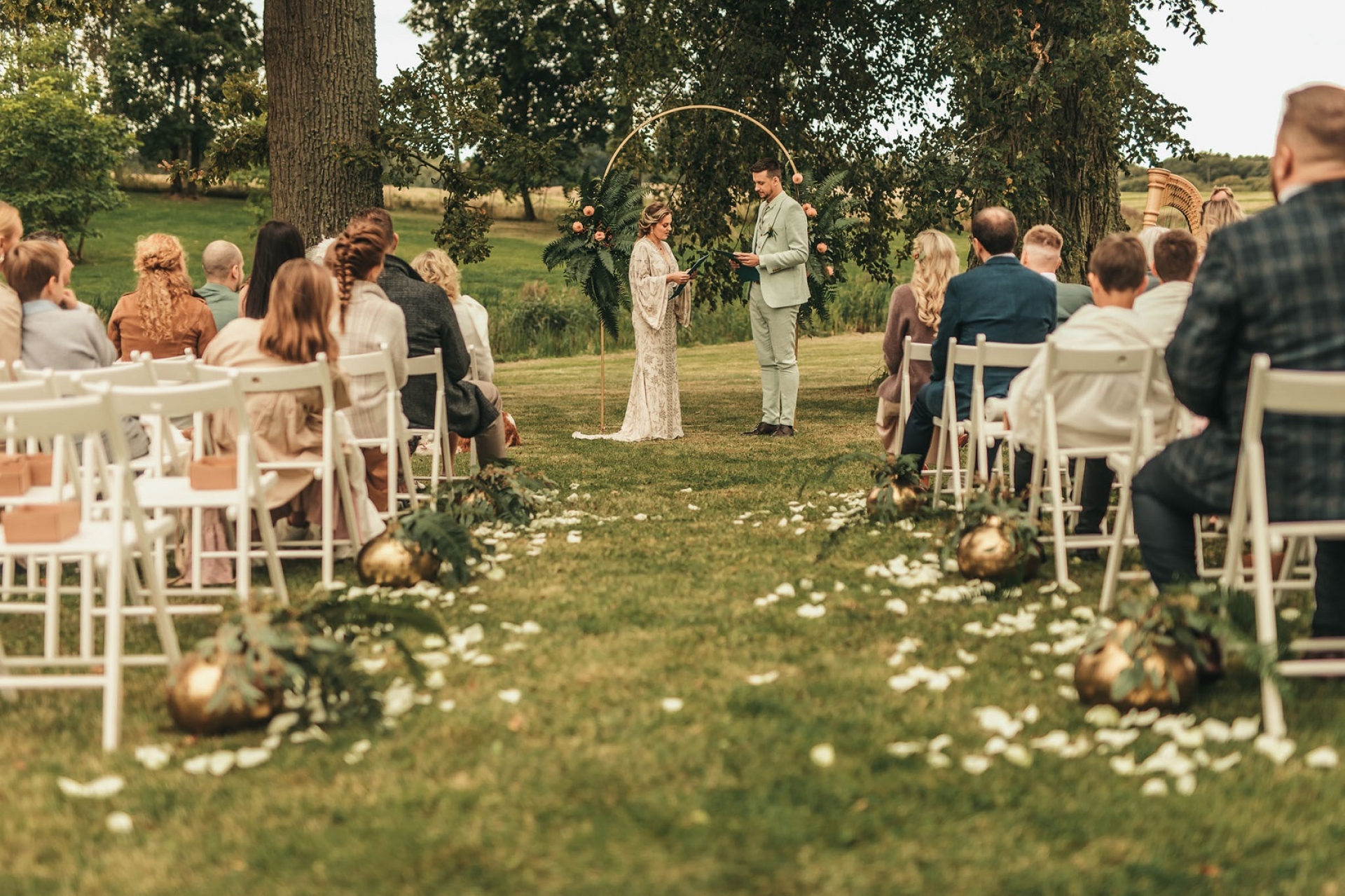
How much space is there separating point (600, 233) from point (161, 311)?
193 inches

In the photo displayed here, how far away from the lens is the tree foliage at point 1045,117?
39.4 feet

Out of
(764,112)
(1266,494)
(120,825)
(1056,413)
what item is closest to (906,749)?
(1266,494)

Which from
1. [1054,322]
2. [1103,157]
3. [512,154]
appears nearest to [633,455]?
[512,154]

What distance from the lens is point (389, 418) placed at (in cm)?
661

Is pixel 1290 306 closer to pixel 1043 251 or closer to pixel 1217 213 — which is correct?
pixel 1043 251

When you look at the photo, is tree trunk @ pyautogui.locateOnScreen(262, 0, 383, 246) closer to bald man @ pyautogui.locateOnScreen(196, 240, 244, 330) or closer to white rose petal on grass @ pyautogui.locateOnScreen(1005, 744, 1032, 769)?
bald man @ pyautogui.locateOnScreen(196, 240, 244, 330)

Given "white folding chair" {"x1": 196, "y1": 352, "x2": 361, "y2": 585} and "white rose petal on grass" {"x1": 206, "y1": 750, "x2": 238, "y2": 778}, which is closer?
"white rose petal on grass" {"x1": 206, "y1": 750, "x2": 238, "y2": 778}

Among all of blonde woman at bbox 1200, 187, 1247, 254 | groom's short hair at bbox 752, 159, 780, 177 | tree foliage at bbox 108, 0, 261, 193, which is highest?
tree foliage at bbox 108, 0, 261, 193

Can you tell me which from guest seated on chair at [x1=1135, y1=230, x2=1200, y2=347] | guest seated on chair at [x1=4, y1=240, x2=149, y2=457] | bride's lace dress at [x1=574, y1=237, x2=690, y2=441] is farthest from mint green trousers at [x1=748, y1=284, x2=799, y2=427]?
guest seated on chair at [x1=4, y1=240, x2=149, y2=457]

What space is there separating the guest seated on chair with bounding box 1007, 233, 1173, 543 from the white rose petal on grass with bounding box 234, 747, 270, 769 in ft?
11.2

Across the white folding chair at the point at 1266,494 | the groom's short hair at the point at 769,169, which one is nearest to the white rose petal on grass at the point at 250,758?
the white folding chair at the point at 1266,494

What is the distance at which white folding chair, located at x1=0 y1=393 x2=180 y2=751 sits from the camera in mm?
3873

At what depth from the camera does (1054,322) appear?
7242mm

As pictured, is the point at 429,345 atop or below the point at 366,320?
below
